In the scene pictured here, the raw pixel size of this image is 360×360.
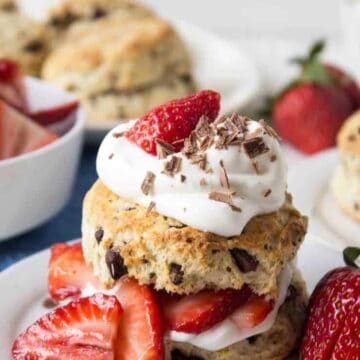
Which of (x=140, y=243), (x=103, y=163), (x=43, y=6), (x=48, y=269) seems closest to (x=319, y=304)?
(x=140, y=243)

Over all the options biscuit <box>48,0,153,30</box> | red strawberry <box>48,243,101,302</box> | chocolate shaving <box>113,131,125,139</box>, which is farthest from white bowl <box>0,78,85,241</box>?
biscuit <box>48,0,153,30</box>

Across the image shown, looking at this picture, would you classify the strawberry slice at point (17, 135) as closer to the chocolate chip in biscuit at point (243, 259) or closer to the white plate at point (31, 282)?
the white plate at point (31, 282)

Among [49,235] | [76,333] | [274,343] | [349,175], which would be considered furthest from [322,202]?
[76,333]

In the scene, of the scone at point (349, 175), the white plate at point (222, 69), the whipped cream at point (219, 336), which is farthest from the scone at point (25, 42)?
the whipped cream at point (219, 336)

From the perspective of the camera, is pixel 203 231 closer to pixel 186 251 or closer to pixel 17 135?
pixel 186 251

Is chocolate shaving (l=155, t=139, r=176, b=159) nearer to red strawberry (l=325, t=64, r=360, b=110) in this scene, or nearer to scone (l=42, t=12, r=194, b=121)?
scone (l=42, t=12, r=194, b=121)

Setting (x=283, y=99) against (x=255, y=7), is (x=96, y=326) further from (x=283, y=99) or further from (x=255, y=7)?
(x=255, y=7)
